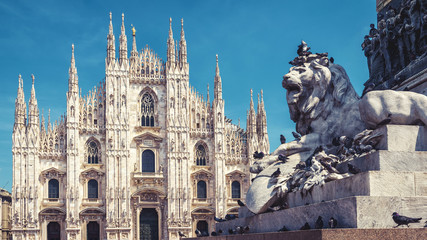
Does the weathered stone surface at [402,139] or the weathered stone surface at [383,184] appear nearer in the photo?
the weathered stone surface at [383,184]

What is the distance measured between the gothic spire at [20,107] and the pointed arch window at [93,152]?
4.94 m

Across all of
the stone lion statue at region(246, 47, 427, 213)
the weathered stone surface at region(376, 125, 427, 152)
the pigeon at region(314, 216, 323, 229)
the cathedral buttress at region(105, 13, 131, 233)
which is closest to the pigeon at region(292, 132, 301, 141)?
the stone lion statue at region(246, 47, 427, 213)

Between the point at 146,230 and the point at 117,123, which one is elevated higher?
the point at 117,123

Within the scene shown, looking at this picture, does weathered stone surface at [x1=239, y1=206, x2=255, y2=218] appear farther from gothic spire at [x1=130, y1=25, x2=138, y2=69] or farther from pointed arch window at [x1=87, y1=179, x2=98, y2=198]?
gothic spire at [x1=130, y1=25, x2=138, y2=69]

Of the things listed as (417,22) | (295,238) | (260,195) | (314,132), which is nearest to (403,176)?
(295,238)

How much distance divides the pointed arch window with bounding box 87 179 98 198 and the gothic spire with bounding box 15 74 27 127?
6386mm

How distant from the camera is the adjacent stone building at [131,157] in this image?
39281 millimetres

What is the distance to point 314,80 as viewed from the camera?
7.33m

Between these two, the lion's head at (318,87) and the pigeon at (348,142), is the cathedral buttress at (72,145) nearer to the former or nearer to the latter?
the lion's head at (318,87)

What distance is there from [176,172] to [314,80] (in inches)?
1347

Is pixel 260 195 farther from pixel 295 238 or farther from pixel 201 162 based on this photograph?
pixel 201 162

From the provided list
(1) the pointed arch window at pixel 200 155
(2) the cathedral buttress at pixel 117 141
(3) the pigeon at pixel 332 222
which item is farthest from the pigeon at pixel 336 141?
(1) the pointed arch window at pixel 200 155

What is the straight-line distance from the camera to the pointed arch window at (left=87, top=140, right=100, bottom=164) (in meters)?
40.8

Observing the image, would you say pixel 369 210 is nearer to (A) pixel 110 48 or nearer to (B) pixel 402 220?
(B) pixel 402 220
